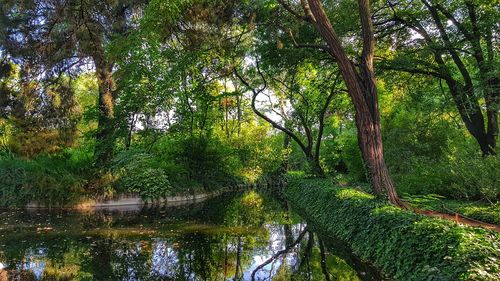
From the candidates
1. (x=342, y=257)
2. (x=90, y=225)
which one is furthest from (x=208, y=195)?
(x=342, y=257)

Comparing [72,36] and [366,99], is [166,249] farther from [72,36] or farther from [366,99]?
[366,99]

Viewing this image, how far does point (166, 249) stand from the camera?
7.66 m

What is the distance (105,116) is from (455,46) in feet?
44.3

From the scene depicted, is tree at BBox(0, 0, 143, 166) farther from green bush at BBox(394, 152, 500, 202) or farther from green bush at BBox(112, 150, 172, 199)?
green bush at BBox(394, 152, 500, 202)

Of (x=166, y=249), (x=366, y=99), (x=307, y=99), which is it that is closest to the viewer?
(x=166, y=249)

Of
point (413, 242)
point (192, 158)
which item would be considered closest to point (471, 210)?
point (413, 242)

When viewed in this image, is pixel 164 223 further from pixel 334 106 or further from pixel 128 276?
pixel 334 106

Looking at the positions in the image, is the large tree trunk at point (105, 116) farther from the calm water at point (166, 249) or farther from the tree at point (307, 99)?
the tree at point (307, 99)

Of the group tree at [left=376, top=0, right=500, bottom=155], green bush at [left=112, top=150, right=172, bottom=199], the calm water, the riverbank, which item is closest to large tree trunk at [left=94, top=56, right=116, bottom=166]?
green bush at [left=112, top=150, right=172, bottom=199]

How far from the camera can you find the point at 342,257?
7.08 metres

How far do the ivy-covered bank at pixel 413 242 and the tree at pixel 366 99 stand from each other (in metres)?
0.57

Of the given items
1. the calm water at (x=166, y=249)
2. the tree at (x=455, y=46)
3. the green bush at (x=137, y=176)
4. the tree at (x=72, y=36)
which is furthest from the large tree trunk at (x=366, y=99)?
the green bush at (x=137, y=176)

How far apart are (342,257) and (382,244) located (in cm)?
117

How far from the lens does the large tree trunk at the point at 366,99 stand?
8.11 m
